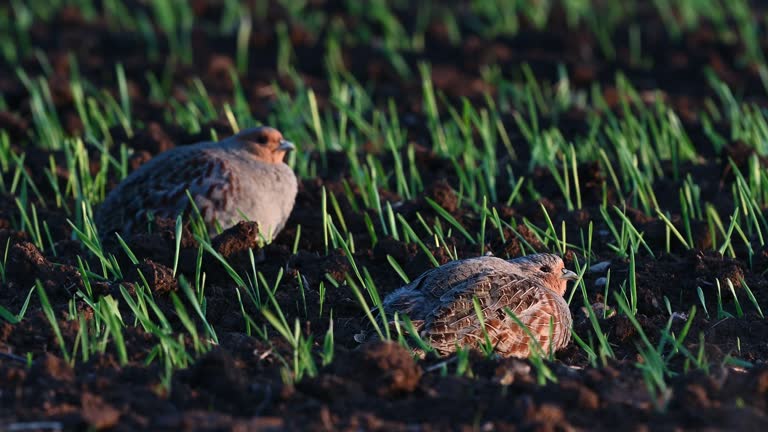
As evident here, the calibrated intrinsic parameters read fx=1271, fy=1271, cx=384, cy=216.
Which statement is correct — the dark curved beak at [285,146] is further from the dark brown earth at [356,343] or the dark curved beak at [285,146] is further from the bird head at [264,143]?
the dark brown earth at [356,343]

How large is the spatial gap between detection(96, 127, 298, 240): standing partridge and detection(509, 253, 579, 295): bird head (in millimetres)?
1342

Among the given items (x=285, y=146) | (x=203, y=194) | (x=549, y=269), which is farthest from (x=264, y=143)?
(x=549, y=269)

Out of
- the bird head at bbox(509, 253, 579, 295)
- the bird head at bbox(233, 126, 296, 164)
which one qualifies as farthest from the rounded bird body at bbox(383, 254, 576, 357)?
the bird head at bbox(233, 126, 296, 164)

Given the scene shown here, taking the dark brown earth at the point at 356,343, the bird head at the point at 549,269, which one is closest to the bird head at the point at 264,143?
the dark brown earth at the point at 356,343

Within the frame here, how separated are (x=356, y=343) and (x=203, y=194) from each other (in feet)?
5.42

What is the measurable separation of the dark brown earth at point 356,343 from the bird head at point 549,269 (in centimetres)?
16

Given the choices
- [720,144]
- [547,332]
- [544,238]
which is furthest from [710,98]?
[547,332]

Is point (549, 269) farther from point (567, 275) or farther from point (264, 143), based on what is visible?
point (264, 143)

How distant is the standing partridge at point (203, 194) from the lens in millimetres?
5676

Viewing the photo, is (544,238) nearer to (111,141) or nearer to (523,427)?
(523,427)

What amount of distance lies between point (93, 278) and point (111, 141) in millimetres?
2535

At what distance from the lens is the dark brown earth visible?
3416 millimetres

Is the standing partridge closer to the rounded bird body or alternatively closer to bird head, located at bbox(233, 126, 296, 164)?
bird head, located at bbox(233, 126, 296, 164)

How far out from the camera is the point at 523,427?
3320mm
